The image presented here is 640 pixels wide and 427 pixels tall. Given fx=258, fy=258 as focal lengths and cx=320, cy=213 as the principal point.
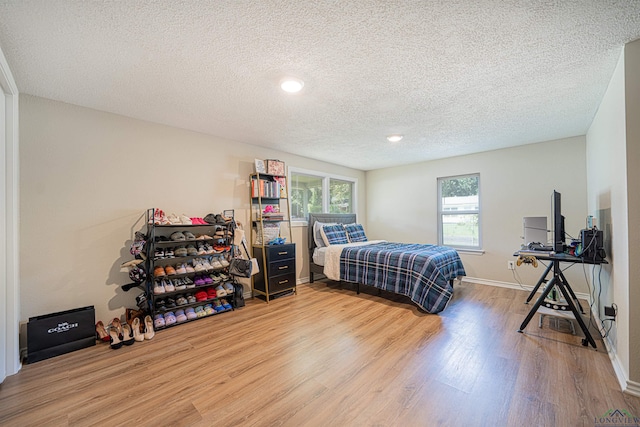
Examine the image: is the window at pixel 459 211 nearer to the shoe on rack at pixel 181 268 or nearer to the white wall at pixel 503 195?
the white wall at pixel 503 195

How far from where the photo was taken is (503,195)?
4336 mm

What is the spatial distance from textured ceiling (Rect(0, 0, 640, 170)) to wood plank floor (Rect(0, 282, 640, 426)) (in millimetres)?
2307

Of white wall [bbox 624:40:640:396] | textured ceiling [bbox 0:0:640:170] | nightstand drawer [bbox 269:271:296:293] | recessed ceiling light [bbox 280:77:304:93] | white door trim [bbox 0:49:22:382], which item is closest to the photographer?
textured ceiling [bbox 0:0:640:170]

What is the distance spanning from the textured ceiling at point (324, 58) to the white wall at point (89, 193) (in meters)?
0.23

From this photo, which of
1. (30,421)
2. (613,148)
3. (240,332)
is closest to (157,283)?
(240,332)

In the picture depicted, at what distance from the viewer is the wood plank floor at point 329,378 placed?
154 centimetres

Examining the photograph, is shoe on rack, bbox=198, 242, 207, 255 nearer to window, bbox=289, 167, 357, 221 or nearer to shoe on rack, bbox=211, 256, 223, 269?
shoe on rack, bbox=211, 256, 223, 269

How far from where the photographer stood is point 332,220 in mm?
5105

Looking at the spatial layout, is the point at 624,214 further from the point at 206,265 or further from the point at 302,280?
the point at 302,280

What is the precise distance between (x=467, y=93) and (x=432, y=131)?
107cm

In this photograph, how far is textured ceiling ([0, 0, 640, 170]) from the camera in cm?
145

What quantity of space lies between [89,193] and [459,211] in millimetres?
5477

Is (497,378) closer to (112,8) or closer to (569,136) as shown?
(112,8)

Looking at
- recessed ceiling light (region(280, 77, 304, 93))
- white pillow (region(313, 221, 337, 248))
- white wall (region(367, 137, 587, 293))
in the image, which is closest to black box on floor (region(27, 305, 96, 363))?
recessed ceiling light (region(280, 77, 304, 93))
